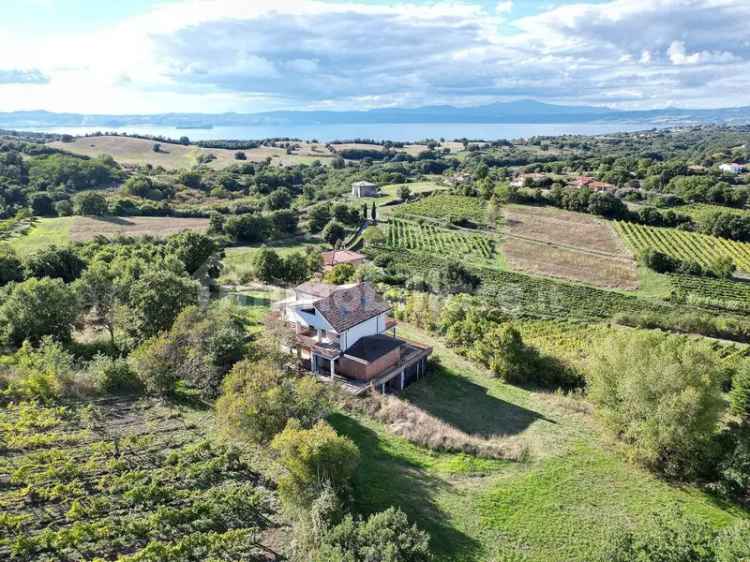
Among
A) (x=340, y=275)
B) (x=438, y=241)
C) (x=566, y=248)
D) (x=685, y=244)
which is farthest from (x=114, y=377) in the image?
(x=685, y=244)

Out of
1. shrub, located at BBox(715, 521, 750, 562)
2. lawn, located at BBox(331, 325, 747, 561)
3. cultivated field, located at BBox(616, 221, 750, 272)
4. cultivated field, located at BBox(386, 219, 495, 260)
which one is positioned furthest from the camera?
cultivated field, located at BBox(386, 219, 495, 260)

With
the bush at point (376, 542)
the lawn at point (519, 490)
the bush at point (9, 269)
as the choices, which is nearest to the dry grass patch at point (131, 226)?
the bush at point (9, 269)

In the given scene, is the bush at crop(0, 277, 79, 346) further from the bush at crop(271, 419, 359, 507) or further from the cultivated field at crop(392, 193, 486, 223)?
the cultivated field at crop(392, 193, 486, 223)

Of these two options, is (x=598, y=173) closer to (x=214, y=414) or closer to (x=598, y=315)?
(x=598, y=315)

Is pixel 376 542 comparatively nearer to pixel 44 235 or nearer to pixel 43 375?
pixel 43 375

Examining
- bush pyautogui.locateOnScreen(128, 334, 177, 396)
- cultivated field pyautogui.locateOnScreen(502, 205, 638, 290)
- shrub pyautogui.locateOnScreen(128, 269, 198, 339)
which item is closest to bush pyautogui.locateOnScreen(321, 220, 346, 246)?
cultivated field pyautogui.locateOnScreen(502, 205, 638, 290)
